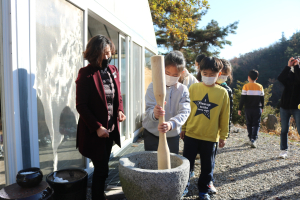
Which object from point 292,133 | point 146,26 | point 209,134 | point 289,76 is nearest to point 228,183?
point 209,134

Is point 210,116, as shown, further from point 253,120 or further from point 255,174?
point 253,120

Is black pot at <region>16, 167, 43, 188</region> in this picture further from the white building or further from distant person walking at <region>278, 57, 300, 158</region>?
distant person walking at <region>278, 57, 300, 158</region>

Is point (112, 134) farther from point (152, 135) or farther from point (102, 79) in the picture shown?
point (102, 79)

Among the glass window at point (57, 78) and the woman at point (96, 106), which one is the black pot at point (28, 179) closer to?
the woman at point (96, 106)

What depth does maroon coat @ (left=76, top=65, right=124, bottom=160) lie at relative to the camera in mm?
2256

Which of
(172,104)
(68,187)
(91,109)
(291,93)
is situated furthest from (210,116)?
(291,93)

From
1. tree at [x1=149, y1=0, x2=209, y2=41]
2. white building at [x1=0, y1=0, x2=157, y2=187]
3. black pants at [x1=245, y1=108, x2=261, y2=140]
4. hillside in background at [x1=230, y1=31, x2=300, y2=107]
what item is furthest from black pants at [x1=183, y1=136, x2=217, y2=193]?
hillside in background at [x1=230, y1=31, x2=300, y2=107]

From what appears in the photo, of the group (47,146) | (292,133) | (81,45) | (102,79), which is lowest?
(292,133)

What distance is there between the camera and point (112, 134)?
8.54ft

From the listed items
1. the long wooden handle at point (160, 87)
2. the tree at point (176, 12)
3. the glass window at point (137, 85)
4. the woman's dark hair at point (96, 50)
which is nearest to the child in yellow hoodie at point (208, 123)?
the long wooden handle at point (160, 87)

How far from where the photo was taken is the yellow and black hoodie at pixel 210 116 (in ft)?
9.12

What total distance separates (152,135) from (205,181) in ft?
2.93

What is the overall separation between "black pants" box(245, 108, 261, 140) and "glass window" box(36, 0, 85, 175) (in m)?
4.39

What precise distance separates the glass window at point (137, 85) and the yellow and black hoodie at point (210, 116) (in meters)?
3.00
